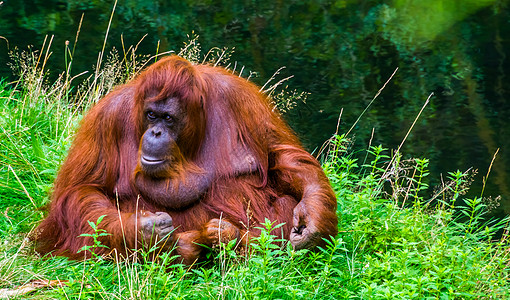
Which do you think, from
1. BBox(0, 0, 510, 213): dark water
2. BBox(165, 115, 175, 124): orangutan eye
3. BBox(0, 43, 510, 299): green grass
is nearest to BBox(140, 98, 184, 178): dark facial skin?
BBox(165, 115, 175, 124): orangutan eye

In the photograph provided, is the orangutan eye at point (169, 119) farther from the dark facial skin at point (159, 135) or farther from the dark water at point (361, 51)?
the dark water at point (361, 51)

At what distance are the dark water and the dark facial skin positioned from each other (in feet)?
14.0

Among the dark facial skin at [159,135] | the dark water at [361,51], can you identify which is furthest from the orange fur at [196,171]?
the dark water at [361,51]

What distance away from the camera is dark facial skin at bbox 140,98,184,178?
130 inches

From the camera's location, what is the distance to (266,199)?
3600 millimetres

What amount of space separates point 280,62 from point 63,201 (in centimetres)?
683

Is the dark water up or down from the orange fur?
down

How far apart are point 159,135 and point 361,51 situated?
796 centimetres

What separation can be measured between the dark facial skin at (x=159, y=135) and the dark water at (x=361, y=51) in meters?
4.27

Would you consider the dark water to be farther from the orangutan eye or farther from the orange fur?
the orangutan eye

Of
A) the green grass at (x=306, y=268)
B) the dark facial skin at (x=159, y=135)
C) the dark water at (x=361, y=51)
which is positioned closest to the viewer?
the green grass at (x=306, y=268)

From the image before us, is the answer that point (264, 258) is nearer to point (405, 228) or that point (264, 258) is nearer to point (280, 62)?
point (405, 228)

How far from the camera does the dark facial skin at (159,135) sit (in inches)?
130

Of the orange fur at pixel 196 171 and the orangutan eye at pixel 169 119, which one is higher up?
the orangutan eye at pixel 169 119
